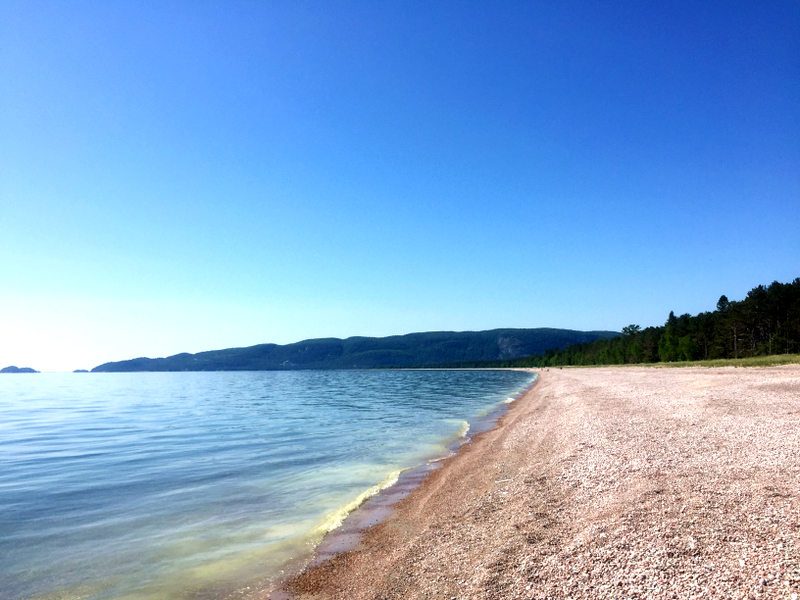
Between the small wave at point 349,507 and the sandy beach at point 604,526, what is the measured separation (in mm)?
1257

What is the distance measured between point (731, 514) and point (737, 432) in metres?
8.89

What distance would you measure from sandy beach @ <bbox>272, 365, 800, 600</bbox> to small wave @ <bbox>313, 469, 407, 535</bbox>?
126cm

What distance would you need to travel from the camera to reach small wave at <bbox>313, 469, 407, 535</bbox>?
12.0 meters

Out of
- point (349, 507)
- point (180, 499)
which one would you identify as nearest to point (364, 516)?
point (349, 507)

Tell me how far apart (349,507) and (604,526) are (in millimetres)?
7926

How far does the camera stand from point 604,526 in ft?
26.1

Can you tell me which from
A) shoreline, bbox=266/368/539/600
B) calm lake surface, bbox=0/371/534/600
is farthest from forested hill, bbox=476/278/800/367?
shoreline, bbox=266/368/539/600

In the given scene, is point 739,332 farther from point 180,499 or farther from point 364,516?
point 180,499

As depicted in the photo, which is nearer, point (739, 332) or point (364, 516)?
point (364, 516)

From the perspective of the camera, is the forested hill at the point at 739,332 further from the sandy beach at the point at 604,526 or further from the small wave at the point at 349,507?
the small wave at the point at 349,507

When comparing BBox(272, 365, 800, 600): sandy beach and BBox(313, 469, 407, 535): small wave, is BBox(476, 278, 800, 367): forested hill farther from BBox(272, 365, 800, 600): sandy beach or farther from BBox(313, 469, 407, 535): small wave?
BBox(313, 469, 407, 535): small wave

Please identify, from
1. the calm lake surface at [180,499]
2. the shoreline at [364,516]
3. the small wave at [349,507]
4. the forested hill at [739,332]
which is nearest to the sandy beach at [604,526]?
the shoreline at [364,516]

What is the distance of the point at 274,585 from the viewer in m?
8.98

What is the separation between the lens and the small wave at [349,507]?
12023 mm
